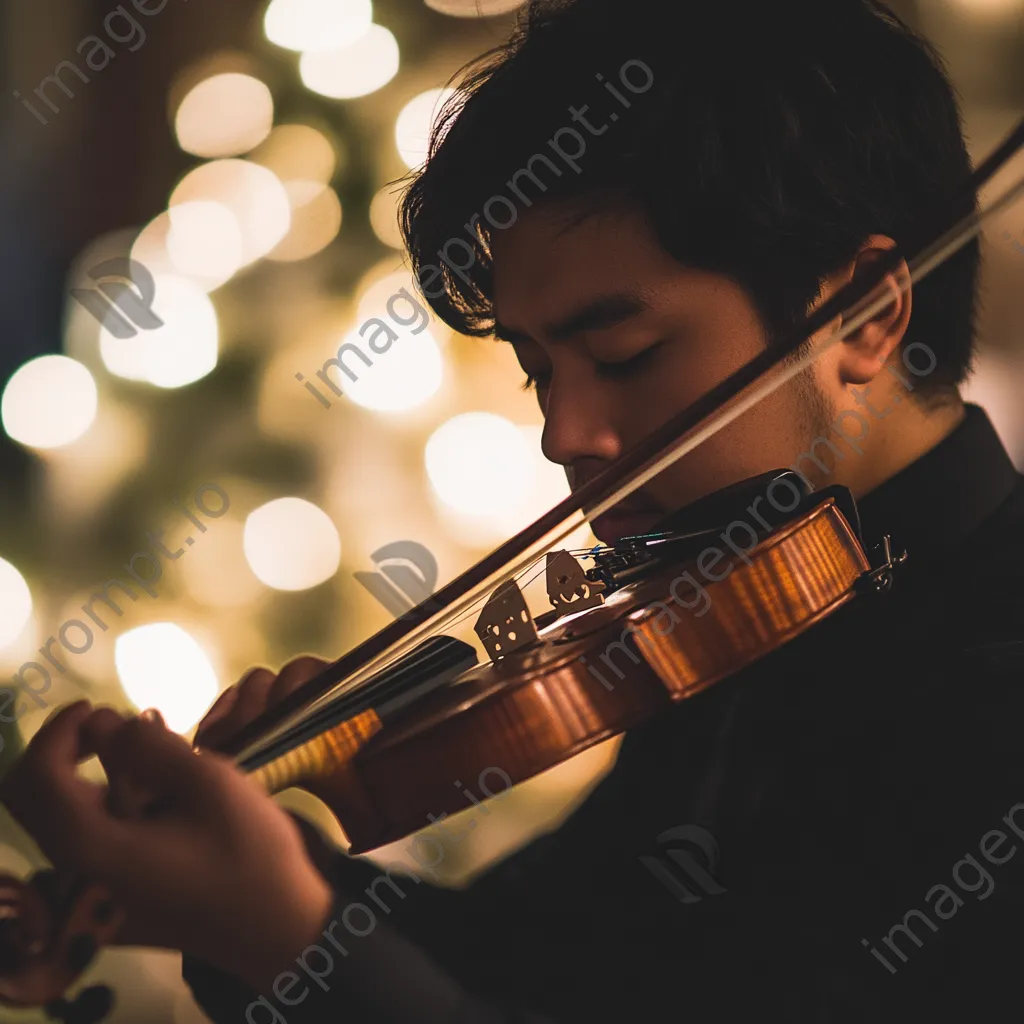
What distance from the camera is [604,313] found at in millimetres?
676

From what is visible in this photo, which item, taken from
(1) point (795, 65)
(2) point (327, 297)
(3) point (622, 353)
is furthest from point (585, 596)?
(2) point (327, 297)

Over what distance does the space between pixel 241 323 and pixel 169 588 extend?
1.25 ft

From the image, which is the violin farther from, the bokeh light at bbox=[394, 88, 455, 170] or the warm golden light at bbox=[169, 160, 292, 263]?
the warm golden light at bbox=[169, 160, 292, 263]

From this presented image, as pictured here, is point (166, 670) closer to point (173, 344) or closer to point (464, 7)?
point (173, 344)

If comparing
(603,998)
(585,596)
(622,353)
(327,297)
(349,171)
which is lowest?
(603,998)

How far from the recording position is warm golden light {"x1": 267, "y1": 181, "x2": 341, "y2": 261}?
1391mm

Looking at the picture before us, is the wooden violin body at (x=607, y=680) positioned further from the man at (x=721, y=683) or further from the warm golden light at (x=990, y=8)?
the warm golden light at (x=990, y=8)

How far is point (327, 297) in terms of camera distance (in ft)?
4.74

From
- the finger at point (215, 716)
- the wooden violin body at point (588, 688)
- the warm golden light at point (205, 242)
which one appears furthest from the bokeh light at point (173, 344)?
the wooden violin body at point (588, 688)

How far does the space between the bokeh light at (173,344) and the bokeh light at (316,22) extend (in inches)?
14.1

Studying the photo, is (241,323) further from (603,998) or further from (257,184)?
(603,998)

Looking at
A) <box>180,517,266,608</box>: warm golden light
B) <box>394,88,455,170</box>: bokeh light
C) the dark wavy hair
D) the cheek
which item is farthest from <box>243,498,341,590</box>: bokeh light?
the cheek

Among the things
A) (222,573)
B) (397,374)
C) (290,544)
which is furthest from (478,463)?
(222,573)

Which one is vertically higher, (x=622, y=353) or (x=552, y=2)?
(x=552, y=2)
